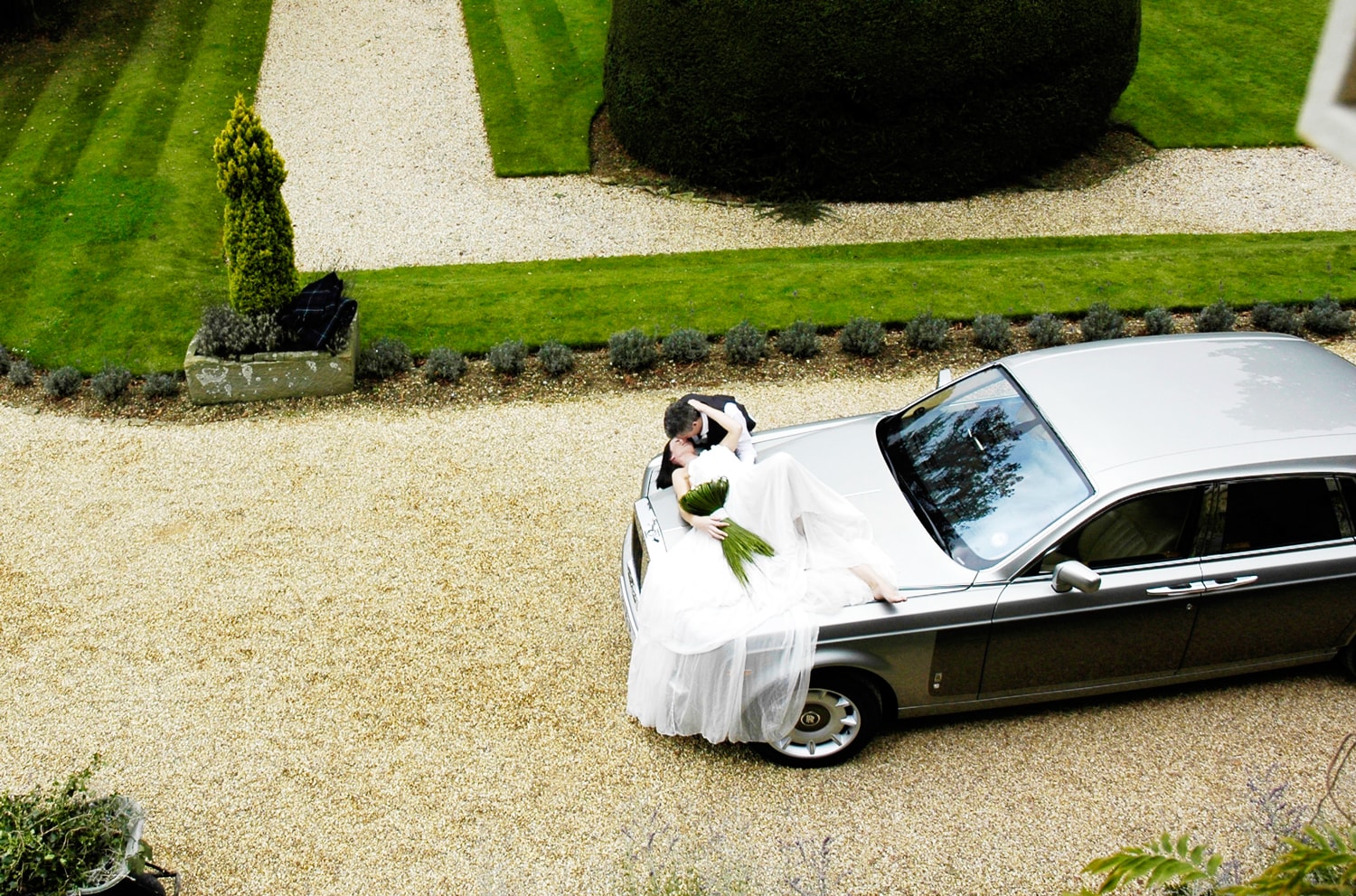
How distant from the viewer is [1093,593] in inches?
219

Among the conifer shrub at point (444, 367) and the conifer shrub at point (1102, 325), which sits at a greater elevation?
the conifer shrub at point (1102, 325)

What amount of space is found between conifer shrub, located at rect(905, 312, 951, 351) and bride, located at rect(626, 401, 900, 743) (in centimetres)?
470

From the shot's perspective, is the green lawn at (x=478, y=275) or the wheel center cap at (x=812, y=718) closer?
the wheel center cap at (x=812, y=718)

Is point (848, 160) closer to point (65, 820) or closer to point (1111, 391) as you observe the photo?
point (1111, 391)

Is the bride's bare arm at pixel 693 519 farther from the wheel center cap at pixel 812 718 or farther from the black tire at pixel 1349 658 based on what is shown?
the black tire at pixel 1349 658

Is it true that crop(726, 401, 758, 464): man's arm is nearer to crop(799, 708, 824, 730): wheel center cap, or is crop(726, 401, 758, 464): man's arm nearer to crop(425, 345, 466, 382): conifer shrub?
crop(799, 708, 824, 730): wheel center cap

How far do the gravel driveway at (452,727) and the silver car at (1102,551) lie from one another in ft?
1.23

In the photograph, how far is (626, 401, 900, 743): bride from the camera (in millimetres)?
5531

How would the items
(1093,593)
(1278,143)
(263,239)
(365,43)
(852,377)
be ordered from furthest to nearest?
(365,43), (1278,143), (852,377), (263,239), (1093,593)

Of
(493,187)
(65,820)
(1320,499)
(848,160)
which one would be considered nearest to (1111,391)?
(1320,499)

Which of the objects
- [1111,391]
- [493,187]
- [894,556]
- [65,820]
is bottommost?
[493,187]

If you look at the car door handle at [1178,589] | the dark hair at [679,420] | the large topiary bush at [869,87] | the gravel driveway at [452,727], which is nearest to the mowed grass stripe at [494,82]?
the large topiary bush at [869,87]

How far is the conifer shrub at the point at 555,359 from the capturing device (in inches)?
393

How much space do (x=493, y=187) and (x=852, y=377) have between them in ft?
22.3
